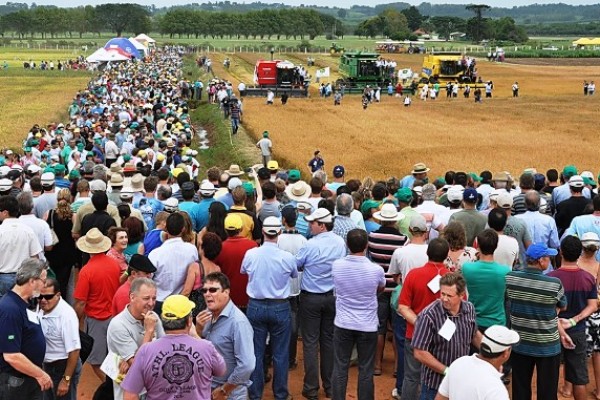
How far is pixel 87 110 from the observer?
30062mm

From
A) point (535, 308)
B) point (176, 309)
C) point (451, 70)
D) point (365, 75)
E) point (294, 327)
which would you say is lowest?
point (365, 75)

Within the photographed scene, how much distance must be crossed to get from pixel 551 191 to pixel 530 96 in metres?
37.2

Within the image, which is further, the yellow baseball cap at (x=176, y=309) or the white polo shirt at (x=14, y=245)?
the white polo shirt at (x=14, y=245)

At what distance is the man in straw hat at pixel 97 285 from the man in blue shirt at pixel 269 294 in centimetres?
132

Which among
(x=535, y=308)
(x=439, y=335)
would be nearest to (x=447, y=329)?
(x=439, y=335)

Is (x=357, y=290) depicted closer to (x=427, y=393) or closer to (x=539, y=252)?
(x=427, y=393)

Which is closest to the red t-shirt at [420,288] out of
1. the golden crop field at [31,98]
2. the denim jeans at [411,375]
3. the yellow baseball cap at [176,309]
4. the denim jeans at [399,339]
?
the denim jeans at [411,375]

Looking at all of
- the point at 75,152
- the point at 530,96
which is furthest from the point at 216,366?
the point at 530,96

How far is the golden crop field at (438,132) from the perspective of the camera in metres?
24.5

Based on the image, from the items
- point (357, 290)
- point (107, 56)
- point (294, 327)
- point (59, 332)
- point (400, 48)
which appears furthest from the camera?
point (400, 48)

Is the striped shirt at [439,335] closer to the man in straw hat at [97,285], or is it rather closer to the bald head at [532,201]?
the man in straw hat at [97,285]

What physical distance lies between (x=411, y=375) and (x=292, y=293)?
1.79 meters

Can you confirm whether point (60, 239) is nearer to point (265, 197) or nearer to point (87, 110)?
point (265, 197)

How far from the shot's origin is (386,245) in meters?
8.41
